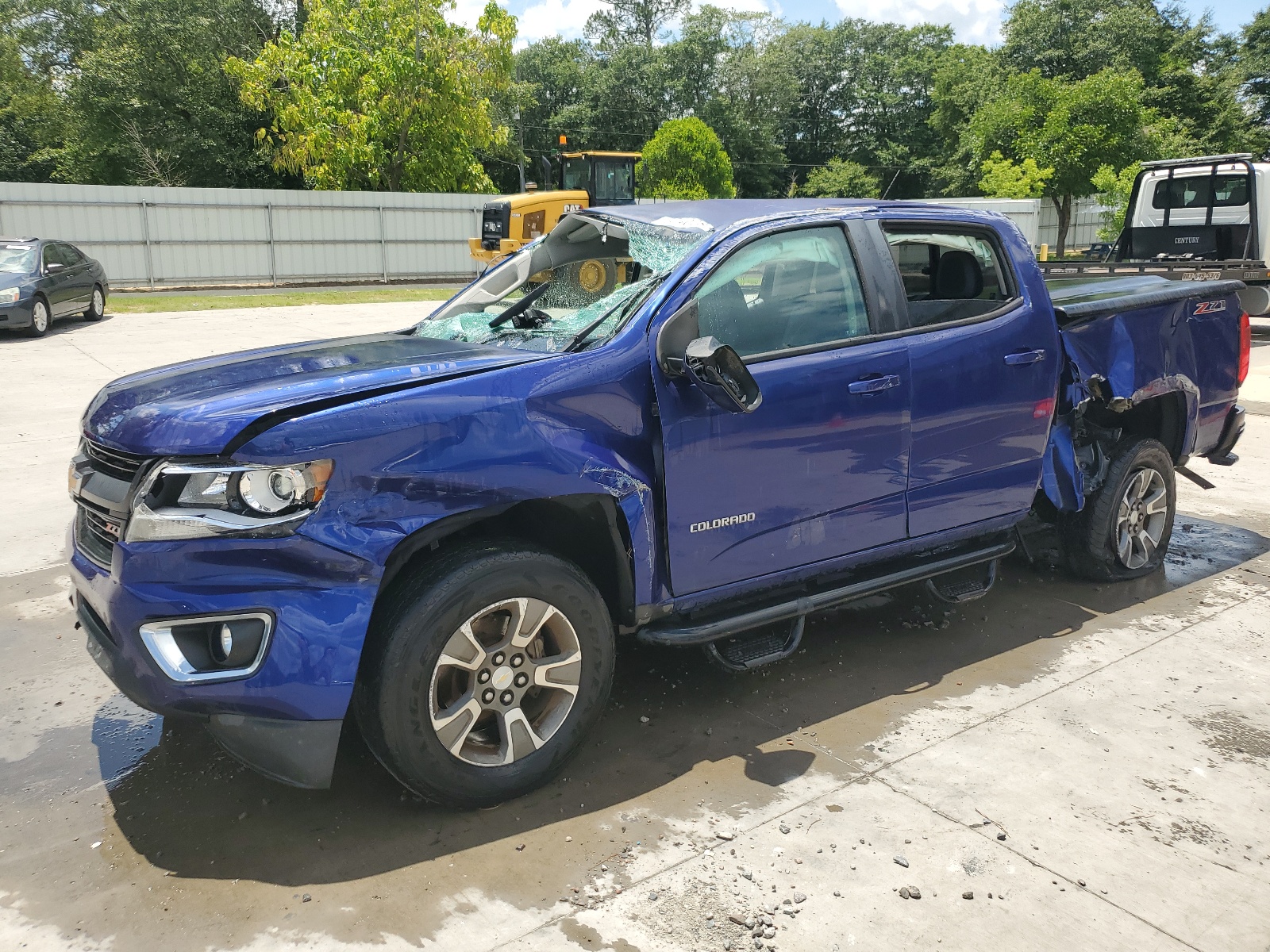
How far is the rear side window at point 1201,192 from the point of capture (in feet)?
53.4

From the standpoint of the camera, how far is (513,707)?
10.7ft

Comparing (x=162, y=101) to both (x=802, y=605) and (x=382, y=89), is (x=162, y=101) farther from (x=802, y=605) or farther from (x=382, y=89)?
(x=802, y=605)

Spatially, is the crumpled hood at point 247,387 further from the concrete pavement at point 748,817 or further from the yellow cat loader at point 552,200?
the yellow cat loader at point 552,200

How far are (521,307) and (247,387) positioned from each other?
1.41 metres

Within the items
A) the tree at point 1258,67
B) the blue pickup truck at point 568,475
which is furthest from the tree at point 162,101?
the tree at point 1258,67

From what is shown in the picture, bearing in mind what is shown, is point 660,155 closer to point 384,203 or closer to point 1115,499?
point 384,203

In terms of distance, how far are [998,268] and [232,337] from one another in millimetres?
13211

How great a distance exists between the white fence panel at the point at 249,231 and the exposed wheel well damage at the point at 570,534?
2421 cm

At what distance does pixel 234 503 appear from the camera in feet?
9.39

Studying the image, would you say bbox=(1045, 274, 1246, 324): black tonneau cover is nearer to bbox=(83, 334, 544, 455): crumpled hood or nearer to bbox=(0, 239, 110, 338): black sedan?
bbox=(83, 334, 544, 455): crumpled hood

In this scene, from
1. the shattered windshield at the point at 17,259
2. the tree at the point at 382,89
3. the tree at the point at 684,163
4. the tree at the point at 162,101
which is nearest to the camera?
the shattered windshield at the point at 17,259

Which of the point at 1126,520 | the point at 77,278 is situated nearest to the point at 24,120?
the point at 77,278

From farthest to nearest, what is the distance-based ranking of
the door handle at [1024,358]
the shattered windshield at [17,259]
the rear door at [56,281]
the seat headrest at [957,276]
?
the rear door at [56,281]
the shattered windshield at [17,259]
the seat headrest at [957,276]
the door handle at [1024,358]

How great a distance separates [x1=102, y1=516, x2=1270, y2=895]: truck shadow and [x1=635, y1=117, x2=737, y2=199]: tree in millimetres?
42527
